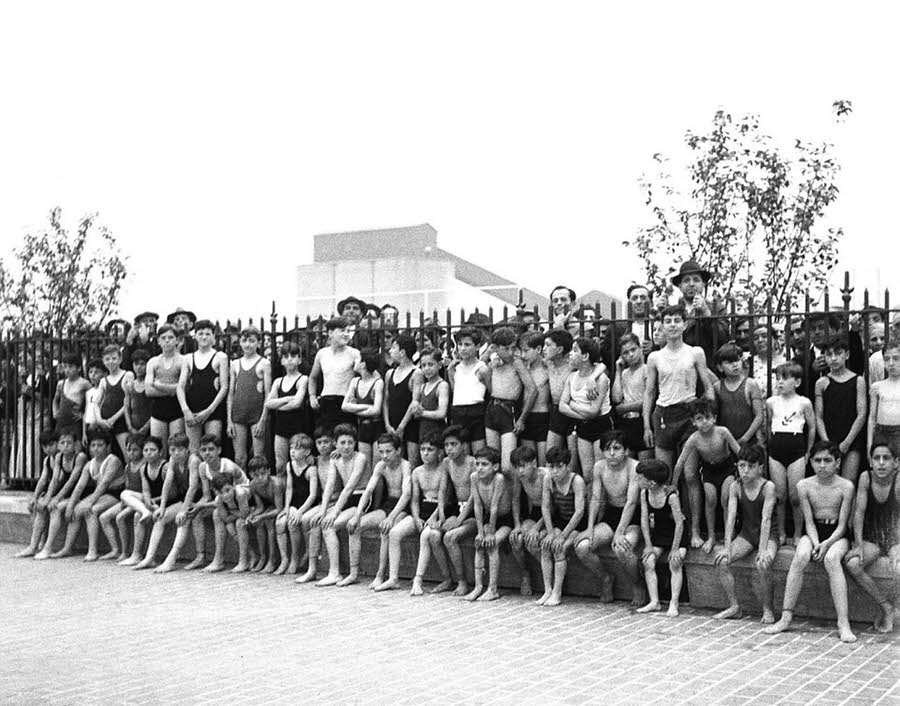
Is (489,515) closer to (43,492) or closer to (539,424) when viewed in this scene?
(539,424)

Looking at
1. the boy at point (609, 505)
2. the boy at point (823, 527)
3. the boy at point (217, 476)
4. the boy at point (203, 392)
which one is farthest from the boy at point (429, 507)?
the boy at point (823, 527)

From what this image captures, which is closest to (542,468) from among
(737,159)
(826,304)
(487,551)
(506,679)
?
(487,551)

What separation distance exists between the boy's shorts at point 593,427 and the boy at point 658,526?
2.74ft

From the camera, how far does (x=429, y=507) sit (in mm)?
11305

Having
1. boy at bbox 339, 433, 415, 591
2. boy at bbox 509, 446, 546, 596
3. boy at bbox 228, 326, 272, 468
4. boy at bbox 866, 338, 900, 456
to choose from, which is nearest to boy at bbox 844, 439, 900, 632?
boy at bbox 866, 338, 900, 456

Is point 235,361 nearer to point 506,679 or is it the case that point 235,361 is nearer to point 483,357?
point 483,357

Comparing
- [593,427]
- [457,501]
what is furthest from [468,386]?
[593,427]

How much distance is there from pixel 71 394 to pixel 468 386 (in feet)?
17.0

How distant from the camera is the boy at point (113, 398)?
13.7 metres

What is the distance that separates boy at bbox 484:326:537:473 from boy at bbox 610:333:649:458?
764 millimetres

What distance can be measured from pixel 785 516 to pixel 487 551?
96.0 inches

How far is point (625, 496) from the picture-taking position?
33.5ft

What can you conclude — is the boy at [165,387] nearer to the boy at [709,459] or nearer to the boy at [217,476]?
the boy at [217,476]

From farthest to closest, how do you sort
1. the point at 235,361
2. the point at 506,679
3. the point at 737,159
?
the point at 737,159 → the point at 235,361 → the point at 506,679
